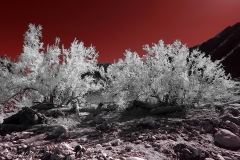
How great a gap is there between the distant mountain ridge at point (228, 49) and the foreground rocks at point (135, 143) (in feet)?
68.2

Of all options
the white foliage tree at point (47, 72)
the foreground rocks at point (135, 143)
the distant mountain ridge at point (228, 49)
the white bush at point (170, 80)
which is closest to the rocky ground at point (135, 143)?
the foreground rocks at point (135, 143)

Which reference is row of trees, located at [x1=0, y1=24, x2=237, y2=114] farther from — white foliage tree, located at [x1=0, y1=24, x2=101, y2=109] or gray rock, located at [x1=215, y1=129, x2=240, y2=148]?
gray rock, located at [x1=215, y1=129, x2=240, y2=148]

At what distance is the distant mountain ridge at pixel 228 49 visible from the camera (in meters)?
35.2

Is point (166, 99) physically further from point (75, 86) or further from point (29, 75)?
point (29, 75)

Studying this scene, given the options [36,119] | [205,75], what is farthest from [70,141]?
[205,75]

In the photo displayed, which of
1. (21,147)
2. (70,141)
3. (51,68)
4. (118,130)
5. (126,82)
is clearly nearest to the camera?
(21,147)

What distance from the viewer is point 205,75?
11.1 m

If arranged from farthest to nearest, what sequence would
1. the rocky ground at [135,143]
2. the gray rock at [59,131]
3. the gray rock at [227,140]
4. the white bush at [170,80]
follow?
the white bush at [170,80], the gray rock at [59,131], the gray rock at [227,140], the rocky ground at [135,143]

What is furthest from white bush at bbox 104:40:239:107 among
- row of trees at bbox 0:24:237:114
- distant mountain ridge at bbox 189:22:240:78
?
distant mountain ridge at bbox 189:22:240:78

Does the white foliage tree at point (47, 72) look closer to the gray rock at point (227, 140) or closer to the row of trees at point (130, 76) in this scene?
the row of trees at point (130, 76)

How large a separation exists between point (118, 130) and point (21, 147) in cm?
315

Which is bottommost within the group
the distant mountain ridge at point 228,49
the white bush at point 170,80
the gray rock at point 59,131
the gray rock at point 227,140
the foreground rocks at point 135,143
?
the gray rock at point 227,140

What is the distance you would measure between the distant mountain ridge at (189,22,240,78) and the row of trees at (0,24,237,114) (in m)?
14.8

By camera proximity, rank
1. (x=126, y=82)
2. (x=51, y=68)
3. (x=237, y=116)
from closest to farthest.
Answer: (x=237, y=116) < (x=126, y=82) < (x=51, y=68)
